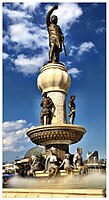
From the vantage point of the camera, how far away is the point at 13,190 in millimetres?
7758

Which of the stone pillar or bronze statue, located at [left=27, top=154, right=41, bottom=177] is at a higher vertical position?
the stone pillar

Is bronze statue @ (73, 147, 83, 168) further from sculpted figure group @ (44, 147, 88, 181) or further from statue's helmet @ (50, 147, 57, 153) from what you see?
statue's helmet @ (50, 147, 57, 153)

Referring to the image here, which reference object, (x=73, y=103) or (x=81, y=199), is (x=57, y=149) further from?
(x=81, y=199)

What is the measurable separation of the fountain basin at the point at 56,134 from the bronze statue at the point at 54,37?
3926 mm

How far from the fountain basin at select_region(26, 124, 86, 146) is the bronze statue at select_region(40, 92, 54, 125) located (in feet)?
3.30

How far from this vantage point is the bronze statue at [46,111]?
1318 cm

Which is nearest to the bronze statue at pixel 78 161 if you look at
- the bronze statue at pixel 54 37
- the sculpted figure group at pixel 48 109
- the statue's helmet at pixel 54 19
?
the sculpted figure group at pixel 48 109

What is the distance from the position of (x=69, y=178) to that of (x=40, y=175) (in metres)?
1.30

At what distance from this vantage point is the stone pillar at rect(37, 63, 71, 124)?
44.8ft

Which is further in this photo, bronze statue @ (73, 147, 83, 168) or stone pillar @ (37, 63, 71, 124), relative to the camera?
stone pillar @ (37, 63, 71, 124)

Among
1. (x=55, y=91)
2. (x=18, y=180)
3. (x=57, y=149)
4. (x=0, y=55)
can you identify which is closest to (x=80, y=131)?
(x=57, y=149)

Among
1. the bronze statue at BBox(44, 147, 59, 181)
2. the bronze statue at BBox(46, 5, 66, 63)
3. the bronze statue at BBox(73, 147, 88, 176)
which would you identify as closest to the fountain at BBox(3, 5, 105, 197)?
the bronze statue at BBox(46, 5, 66, 63)

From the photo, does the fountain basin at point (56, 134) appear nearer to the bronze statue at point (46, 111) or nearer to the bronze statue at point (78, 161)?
the bronze statue at point (78, 161)

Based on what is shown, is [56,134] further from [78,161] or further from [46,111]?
[46,111]
